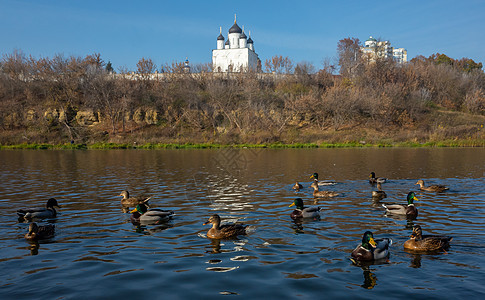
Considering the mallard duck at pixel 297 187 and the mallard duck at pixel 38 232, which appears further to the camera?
the mallard duck at pixel 297 187

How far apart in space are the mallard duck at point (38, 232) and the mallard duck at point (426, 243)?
9344 millimetres

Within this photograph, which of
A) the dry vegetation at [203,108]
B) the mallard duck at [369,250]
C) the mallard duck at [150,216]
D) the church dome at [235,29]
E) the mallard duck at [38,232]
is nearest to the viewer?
the mallard duck at [369,250]

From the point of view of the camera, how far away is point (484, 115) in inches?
2763

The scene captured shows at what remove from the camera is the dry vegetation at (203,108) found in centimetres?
5912

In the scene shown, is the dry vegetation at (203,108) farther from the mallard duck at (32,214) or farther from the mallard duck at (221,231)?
the mallard duck at (221,231)

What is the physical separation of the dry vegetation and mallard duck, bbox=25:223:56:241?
4364cm

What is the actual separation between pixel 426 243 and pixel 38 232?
978 cm

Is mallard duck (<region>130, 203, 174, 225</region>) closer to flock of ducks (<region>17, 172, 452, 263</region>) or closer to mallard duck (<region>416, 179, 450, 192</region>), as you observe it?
flock of ducks (<region>17, 172, 452, 263</region>)

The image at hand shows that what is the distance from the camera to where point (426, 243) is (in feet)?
28.2

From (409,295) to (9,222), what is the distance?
11.8 m

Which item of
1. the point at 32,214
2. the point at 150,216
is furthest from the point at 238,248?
the point at 32,214

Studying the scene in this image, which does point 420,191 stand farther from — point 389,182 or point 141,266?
point 141,266

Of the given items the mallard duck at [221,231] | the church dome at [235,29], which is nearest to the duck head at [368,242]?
the mallard duck at [221,231]

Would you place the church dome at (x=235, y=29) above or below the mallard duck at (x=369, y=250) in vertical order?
above
